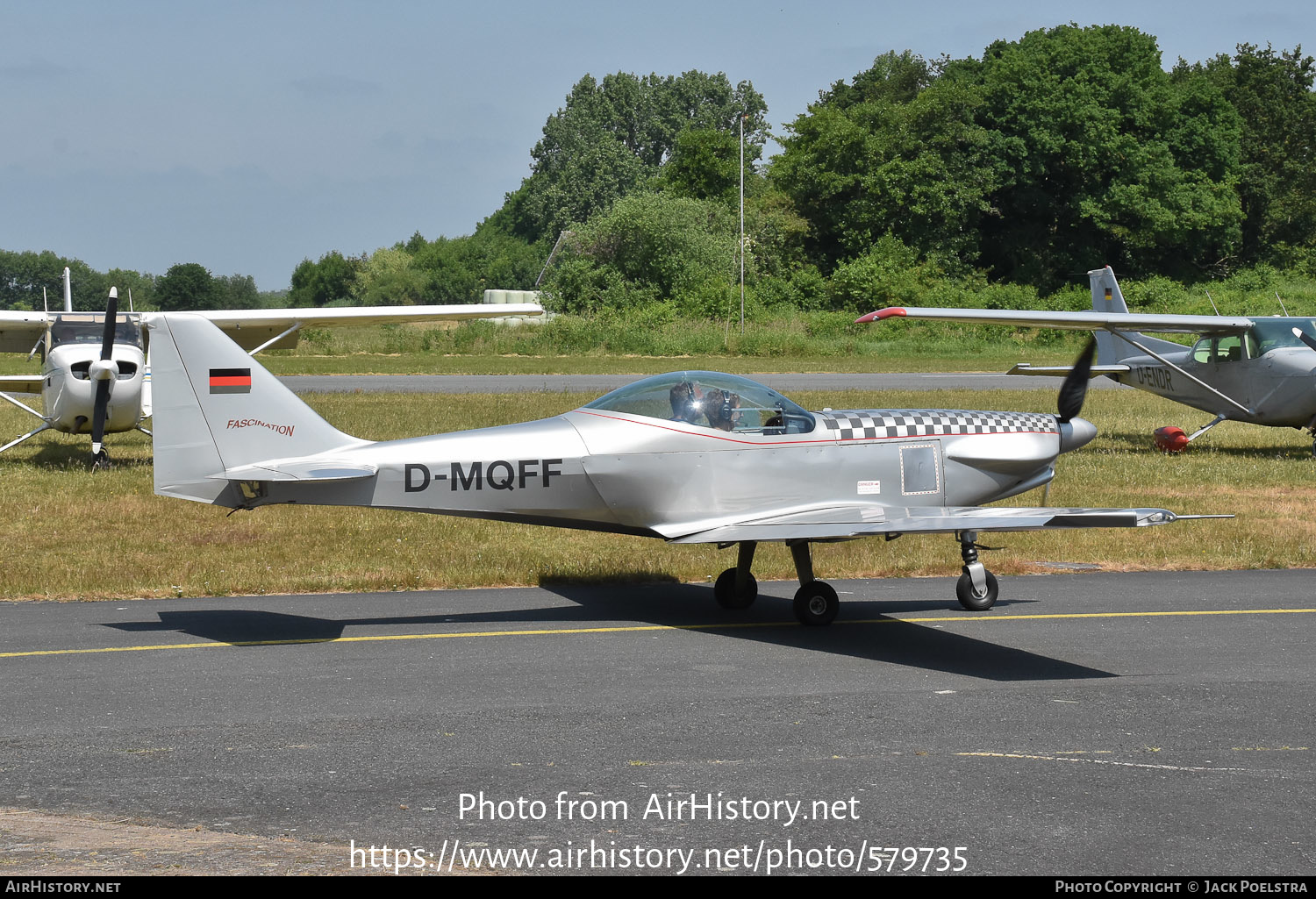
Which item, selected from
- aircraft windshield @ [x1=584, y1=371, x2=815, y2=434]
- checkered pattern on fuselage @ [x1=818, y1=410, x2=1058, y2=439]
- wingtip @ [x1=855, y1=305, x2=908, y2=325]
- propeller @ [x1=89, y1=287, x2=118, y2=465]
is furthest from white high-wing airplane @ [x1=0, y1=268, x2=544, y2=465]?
checkered pattern on fuselage @ [x1=818, y1=410, x2=1058, y2=439]

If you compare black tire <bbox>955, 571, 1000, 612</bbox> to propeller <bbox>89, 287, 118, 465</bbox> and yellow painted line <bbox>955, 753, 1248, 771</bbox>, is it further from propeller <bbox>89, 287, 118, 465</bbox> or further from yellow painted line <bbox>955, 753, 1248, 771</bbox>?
propeller <bbox>89, 287, 118, 465</bbox>

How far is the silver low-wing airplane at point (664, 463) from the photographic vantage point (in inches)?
349

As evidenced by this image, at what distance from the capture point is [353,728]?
6922mm

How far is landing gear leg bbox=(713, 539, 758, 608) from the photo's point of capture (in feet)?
33.7

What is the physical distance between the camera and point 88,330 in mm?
19797

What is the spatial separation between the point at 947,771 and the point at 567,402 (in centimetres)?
2363

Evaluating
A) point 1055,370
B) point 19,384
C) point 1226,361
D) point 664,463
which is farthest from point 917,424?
point 19,384

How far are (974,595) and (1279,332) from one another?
13.5 metres

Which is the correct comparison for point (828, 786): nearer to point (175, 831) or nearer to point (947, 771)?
point (947, 771)

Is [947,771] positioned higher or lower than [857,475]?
lower

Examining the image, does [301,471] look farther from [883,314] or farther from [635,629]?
[883,314]

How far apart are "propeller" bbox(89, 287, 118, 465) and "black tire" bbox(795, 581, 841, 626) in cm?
1228

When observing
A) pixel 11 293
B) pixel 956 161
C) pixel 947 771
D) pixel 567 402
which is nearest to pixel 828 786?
pixel 947 771
